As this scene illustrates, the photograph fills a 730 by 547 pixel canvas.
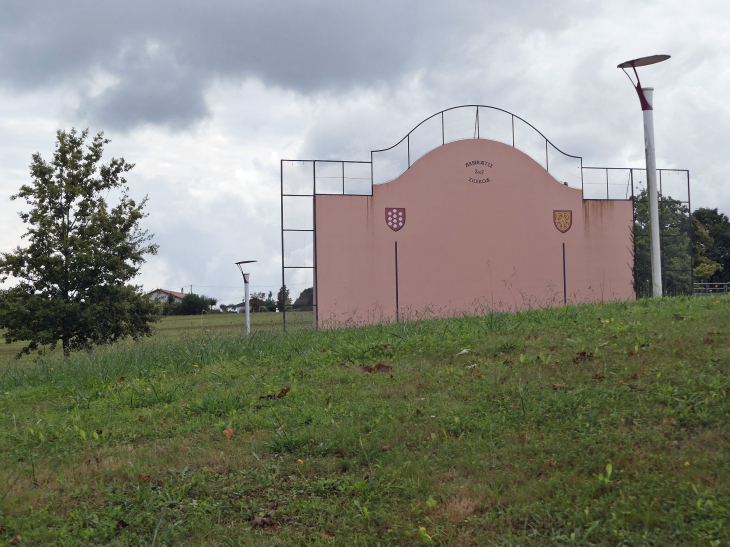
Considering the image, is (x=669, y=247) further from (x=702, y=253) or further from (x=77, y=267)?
(x=702, y=253)

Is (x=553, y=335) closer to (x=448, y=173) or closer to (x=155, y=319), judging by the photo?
(x=448, y=173)

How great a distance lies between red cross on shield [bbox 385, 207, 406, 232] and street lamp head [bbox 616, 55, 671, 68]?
9820mm

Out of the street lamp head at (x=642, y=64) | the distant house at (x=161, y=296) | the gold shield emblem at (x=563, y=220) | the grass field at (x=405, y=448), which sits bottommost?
the grass field at (x=405, y=448)

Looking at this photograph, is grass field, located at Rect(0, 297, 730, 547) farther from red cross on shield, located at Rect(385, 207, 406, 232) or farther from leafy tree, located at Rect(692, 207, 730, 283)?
leafy tree, located at Rect(692, 207, 730, 283)

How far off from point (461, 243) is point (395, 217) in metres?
2.96

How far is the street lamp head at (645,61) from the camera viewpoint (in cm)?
1595

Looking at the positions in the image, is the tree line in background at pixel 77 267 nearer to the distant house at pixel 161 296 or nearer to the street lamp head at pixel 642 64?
the distant house at pixel 161 296

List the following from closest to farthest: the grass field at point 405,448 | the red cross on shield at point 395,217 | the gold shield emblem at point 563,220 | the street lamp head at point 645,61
Answer: the grass field at point 405,448
the street lamp head at point 645,61
the red cross on shield at point 395,217
the gold shield emblem at point 563,220

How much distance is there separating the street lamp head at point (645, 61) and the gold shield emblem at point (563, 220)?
30.5 ft

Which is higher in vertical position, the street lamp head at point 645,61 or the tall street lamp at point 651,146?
the street lamp head at point 645,61

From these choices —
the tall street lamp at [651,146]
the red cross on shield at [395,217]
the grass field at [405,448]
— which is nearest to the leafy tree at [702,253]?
the red cross on shield at [395,217]

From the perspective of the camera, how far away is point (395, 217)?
76.8 ft

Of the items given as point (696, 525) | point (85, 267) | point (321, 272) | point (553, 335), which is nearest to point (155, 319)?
point (85, 267)

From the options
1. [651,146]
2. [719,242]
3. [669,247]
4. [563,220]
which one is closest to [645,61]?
[651,146]
